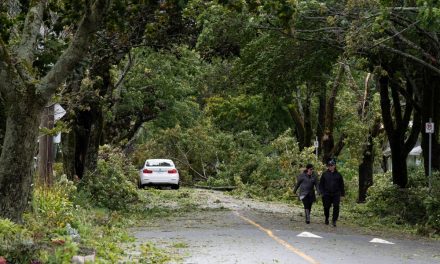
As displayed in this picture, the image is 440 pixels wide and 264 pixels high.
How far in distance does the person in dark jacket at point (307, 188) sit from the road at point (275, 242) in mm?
497

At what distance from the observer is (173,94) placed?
42.2 metres

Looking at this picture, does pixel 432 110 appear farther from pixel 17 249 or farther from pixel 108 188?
pixel 17 249

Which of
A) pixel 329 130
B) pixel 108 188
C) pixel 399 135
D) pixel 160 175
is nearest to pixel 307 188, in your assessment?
pixel 108 188

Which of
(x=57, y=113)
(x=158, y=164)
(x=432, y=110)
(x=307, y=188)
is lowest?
(x=307, y=188)

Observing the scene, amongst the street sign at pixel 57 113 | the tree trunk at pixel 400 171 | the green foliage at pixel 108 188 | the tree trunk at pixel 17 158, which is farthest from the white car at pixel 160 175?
the tree trunk at pixel 17 158

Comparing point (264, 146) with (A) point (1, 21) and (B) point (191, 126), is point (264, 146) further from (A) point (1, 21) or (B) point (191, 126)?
(A) point (1, 21)

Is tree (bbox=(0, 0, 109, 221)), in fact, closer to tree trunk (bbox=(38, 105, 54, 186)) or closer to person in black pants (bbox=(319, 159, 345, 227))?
tree trunk (bbox=(38, 105, 54, 186))

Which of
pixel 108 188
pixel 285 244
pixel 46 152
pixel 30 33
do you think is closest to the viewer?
pixel 30 33

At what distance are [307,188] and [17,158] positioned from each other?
9537 millimetres

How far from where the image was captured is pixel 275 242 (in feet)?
47.9

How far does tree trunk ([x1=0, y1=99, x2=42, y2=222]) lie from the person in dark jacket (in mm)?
9185

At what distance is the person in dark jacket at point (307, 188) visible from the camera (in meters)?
20.1

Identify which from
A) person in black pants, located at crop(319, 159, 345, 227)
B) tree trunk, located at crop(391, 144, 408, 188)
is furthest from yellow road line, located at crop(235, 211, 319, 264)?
tree trunk, located at crop(391, 144, 408, 188)

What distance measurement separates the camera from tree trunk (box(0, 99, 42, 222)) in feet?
41.2
